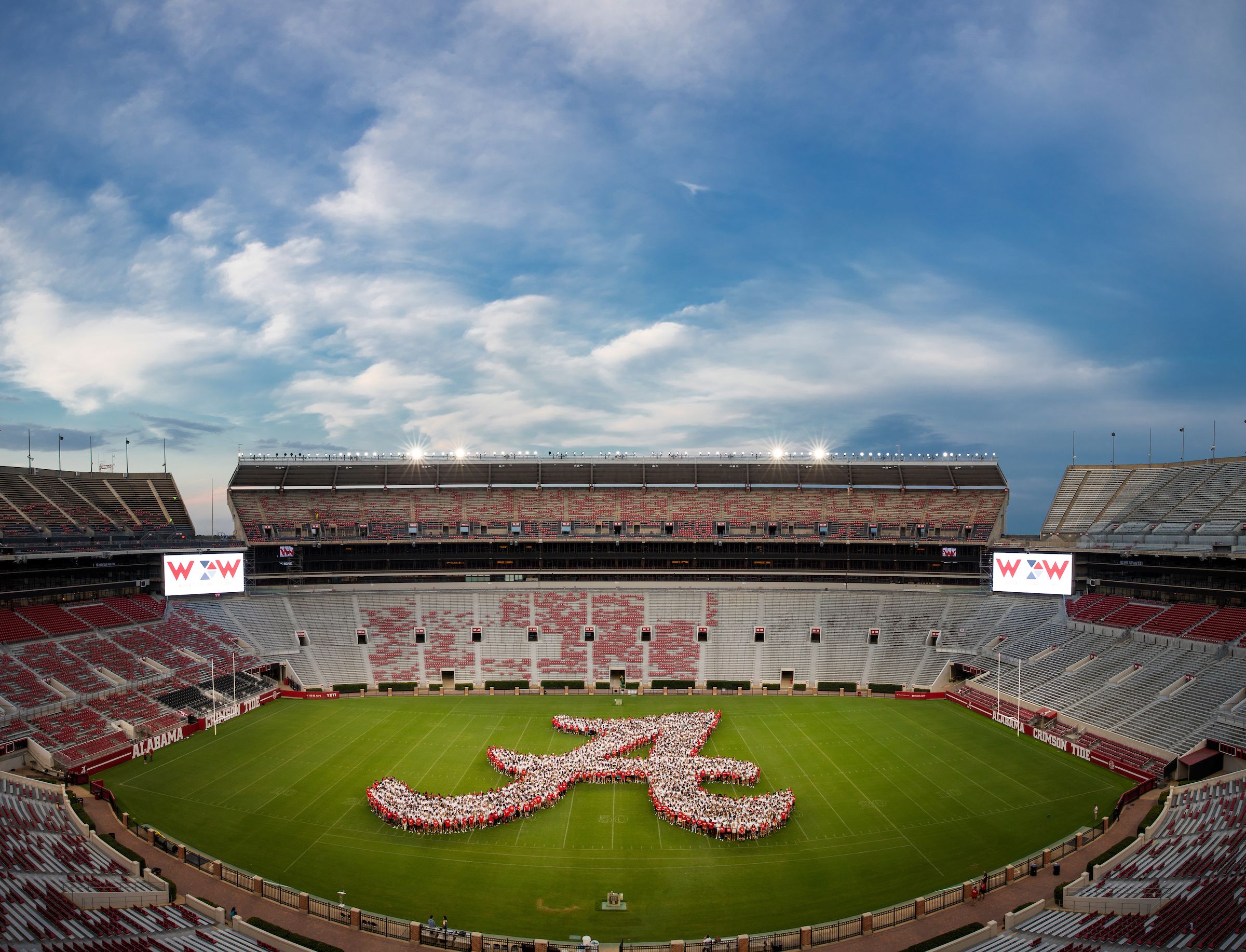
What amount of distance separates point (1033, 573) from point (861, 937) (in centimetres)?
3736

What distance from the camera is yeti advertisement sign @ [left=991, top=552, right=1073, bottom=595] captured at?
48.8 meters

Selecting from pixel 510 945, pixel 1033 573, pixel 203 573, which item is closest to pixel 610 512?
pixel 203 573

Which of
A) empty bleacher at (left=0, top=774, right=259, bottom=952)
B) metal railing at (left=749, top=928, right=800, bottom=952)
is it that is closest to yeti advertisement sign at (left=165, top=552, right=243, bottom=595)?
empty bleacher at (left=0, top=774, right=259, bottom=952)

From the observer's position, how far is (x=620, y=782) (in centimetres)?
3250

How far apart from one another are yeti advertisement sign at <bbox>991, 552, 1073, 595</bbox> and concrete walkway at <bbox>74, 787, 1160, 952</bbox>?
84.6 feet

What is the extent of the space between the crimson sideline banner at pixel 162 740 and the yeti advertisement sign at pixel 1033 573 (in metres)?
52.2

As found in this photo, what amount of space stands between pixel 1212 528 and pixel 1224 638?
9362mm

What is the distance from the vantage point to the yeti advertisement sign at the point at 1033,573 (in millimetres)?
48812

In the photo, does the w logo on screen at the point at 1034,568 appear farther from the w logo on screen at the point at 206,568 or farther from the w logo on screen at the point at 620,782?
the w logo on screen at the point at 206,568

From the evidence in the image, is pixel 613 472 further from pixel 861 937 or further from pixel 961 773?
pixel 861 937

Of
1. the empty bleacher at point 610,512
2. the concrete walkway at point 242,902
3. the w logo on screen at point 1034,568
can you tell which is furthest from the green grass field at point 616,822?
the empty bleacher at point 610,512

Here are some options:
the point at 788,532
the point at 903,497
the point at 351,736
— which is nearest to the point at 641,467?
the point at 788,532

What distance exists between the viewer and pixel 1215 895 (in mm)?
17203

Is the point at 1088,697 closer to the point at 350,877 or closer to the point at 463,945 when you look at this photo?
the point at 463,945
